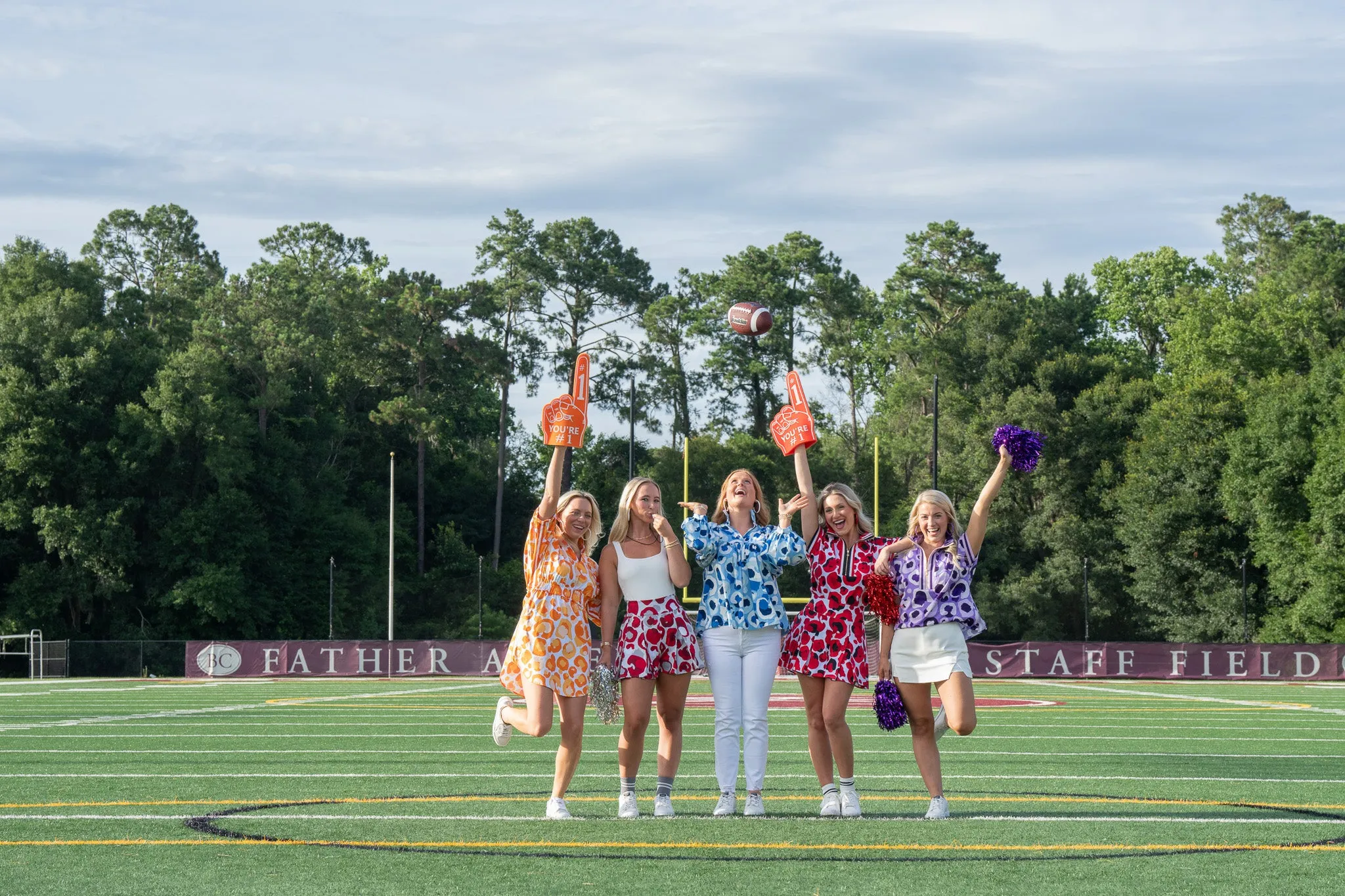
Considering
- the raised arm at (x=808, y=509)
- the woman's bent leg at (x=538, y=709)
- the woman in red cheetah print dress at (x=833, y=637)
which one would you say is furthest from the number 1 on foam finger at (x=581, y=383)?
the woman's bent leg at (x=538, y=709)

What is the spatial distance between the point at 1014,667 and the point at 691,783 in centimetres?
2257

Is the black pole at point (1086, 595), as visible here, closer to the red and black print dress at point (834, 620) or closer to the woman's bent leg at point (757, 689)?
the red and black print dress at point (834, 620)

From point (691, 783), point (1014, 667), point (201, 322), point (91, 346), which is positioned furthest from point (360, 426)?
point (691, 783)

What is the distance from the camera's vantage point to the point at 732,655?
24.5 ft

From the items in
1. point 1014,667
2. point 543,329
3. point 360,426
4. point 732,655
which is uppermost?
point 543,329

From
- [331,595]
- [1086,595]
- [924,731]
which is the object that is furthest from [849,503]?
[331,595]

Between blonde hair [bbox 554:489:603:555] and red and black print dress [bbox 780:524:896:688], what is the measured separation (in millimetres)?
1123

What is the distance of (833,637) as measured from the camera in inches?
297

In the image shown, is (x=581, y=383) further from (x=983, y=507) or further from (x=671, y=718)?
(x=983, y=507)

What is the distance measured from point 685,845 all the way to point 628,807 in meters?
1.03

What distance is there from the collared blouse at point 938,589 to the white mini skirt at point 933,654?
1.5 inches

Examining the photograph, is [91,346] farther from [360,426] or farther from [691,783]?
[691,783]

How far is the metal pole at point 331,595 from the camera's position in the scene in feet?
159

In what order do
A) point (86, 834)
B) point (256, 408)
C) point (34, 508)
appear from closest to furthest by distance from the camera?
point (86, 834)
point (34, 508)
point (256, 408)
